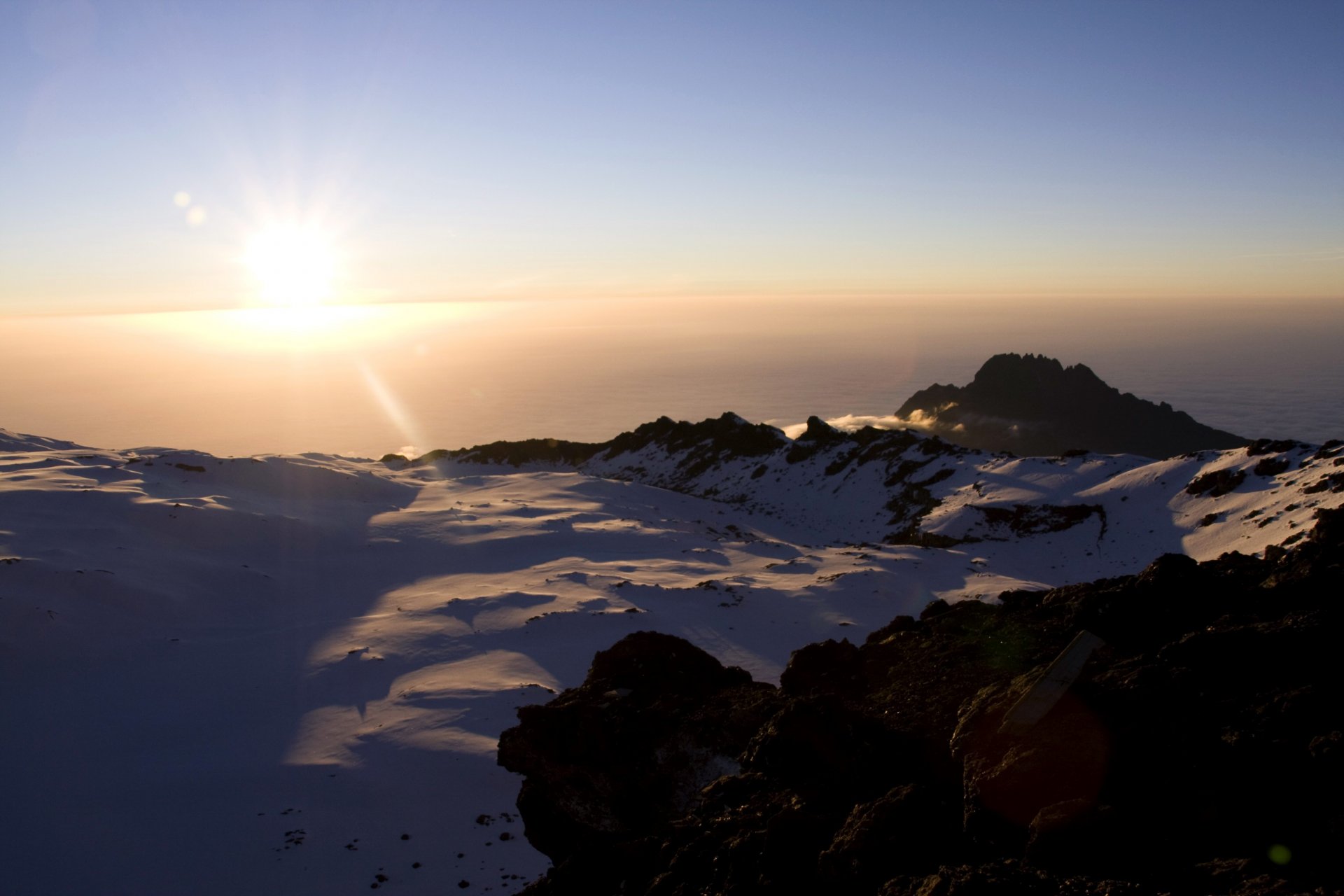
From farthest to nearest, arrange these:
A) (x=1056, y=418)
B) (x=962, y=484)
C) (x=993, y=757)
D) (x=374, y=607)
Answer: (x=1056, y=418) < (x=962, y=484) < (x=374, y=607) < (x=993, y=757)

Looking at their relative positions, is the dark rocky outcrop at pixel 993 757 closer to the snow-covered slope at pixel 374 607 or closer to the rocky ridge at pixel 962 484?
the snow-covered slope at pixel 374 607

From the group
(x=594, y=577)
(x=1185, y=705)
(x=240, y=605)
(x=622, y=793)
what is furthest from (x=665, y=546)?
(x=1185, y=705)

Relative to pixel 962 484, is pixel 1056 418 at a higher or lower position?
lower

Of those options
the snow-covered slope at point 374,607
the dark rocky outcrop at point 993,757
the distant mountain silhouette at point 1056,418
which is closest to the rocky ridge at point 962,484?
the snow-covered slope at point 374,607

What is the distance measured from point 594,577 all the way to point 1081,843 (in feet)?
86.7

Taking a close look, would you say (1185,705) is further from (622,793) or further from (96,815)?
(96,815)

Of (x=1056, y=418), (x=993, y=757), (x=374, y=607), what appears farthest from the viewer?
(x=1056, y=418)

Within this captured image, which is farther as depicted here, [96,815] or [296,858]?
[96,815]

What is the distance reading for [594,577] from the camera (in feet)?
99.8

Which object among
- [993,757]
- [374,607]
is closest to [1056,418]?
[374,607]

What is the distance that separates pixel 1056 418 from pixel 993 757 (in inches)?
5177

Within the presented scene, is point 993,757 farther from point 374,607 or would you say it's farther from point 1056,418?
point 1056,418

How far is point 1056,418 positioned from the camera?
12119cm

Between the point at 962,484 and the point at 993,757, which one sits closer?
the point at 993,757
